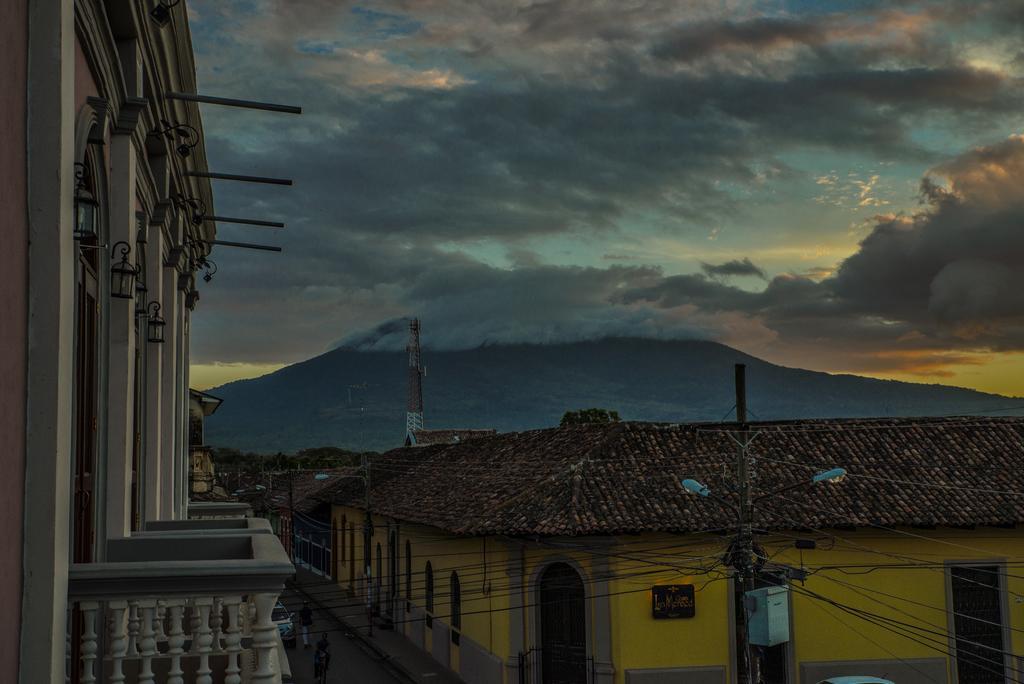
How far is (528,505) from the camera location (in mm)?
23828

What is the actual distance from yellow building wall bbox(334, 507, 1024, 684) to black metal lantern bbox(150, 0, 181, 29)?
50.5 feet

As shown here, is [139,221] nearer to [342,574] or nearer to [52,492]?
[52,492]

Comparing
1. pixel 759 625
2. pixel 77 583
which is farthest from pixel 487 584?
pixel 77 583

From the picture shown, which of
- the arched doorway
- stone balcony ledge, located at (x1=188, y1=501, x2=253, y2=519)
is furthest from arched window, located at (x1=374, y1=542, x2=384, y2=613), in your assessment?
stone balcony ledge, located at (x1=188, y1=501, x2=253, y2=519)

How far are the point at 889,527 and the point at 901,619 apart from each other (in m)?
2.08

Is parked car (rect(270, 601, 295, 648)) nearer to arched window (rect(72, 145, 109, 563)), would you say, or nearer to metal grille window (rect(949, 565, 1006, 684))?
metal grille window (rect(949, 565, 1006, 684))

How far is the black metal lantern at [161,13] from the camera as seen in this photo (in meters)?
9.19

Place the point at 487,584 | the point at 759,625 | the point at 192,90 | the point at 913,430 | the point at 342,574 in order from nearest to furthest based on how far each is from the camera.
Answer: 1. the point at 192,90
2. the point at 759,625
3. the point at 487,584
4. the point at 913,430
5. the point at 342,574

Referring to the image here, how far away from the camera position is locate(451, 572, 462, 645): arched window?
89.3ft

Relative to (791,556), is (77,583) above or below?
above

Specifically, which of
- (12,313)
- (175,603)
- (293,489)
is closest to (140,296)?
(175,603)

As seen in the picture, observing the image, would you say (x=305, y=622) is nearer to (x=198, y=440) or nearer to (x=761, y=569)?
(x=198, y=440)

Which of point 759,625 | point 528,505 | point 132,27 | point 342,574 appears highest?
point 132,27

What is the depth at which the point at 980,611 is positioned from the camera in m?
23.6
